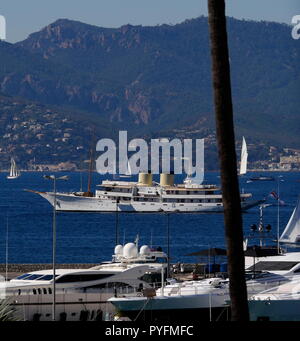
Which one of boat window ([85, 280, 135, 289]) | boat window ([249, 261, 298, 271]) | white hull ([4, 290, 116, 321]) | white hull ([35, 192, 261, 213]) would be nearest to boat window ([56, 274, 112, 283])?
boat window ([85, 280, 135, 289])

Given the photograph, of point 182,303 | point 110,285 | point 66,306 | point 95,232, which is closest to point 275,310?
point 182,303

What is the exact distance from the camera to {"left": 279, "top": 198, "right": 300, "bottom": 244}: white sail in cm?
4931

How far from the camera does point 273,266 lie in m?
31.1

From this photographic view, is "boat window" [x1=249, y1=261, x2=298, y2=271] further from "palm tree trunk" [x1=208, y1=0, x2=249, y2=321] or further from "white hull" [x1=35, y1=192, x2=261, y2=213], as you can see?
"white hull" [x1=35, y1=192, x2=261, y2=213]

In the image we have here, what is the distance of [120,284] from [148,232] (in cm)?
6119

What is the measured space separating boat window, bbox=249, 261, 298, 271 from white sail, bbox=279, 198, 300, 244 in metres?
17.2

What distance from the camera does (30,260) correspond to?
213ft

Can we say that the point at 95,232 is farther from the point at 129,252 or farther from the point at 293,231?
the point at 129,252

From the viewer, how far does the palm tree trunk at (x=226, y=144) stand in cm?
1285

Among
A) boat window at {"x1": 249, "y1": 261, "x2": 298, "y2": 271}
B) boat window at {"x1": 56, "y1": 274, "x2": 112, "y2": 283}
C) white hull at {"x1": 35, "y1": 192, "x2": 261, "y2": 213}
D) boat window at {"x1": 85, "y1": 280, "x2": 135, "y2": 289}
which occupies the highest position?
white hull at {"x1": 35, "y1": 192, "x2": 261, "y2": 213}

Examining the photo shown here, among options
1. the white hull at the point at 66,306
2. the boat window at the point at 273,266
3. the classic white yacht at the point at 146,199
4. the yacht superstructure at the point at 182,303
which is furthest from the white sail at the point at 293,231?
the classic white yacht at the point at 146,199

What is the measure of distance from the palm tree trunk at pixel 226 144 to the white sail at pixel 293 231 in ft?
117
